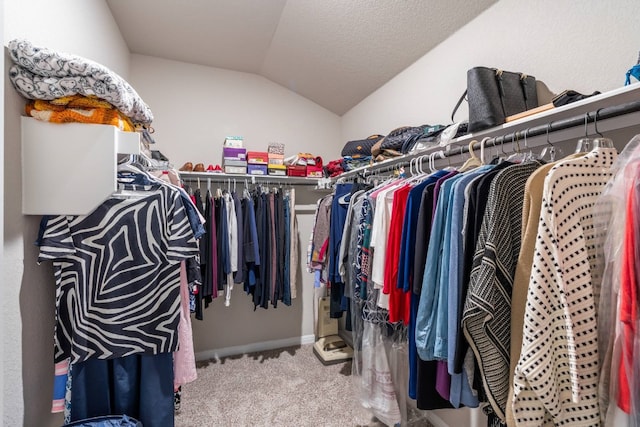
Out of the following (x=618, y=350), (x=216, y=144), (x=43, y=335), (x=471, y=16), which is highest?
(x=471, y=16)

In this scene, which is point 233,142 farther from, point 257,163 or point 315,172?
point 315,172

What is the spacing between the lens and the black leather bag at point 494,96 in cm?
112

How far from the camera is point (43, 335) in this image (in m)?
1.07

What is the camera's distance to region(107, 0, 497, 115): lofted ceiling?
172 cm

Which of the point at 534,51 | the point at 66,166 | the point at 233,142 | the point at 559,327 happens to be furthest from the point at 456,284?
the point at 233,142

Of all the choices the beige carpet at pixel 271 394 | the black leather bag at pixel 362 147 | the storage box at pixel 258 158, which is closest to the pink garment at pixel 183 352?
the beige carpet at pixel 271 394

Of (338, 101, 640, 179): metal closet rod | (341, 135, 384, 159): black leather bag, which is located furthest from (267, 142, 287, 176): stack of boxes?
(338, 101, 640, 179): metal closet rod

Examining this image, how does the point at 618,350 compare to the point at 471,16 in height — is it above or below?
below

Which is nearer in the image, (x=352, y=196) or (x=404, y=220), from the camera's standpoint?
(x=404, y=220)

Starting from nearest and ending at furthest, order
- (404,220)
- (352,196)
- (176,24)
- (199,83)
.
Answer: (404,220)
(352,196)
(176,24)
(199,83)

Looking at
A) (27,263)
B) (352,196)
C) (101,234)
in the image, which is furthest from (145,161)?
(352,196)

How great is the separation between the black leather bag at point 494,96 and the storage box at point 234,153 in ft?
6.12

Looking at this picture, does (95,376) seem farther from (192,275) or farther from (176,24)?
(176,24)

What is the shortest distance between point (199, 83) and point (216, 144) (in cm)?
57
